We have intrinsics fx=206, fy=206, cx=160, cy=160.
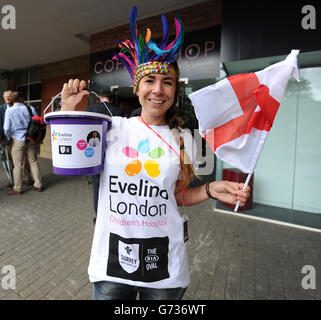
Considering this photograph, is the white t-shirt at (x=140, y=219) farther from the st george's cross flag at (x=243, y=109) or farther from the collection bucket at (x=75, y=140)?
the st george's cross flag at (x=243, y=109)

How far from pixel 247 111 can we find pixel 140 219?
0.85 meters

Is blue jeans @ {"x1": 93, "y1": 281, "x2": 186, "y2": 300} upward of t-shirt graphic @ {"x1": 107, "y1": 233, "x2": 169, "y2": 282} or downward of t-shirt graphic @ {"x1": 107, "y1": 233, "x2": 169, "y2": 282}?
downward

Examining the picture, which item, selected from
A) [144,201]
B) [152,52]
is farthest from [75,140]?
[152,52]

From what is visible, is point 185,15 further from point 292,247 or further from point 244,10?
point 292,247

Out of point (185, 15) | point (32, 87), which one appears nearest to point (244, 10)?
point (185, 15)

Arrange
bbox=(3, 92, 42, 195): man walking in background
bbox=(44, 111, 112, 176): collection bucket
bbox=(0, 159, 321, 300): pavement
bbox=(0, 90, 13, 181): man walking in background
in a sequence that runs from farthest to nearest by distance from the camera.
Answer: bbox=(0, 90, 13, 181): man walking in background < bbox=(3, 92, 42, 195): man walking in background < bbox=(0, 159, 321, 300): pavement < bbox=(44, 111, 112, 176): collection bucket

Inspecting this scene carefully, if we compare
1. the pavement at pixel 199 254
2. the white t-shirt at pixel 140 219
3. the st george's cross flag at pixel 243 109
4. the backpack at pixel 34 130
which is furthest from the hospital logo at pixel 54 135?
the backpack at pixel 34 130

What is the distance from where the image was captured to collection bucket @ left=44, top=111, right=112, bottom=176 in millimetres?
1025

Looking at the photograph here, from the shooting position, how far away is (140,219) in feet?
3.59

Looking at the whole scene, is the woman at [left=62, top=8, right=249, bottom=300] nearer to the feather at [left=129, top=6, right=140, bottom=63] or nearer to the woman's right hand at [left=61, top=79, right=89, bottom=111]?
the woman's right hand at [left=61, top=79, right=89, bottom=111]

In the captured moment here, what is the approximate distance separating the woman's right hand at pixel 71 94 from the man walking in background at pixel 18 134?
431 cm

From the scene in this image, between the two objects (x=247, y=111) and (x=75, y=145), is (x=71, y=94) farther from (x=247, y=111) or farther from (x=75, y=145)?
(x=247, y=111)

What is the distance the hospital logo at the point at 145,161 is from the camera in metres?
1.10

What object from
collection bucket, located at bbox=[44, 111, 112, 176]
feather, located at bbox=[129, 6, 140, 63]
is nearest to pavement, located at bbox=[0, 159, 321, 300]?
collection bucket, located at bbox=[44, 111, 112, 176]
